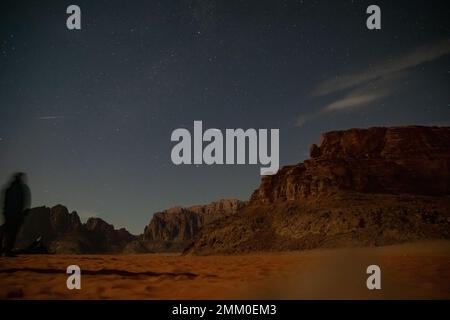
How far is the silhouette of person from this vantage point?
32.6 feet

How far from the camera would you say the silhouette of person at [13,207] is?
32.6ft

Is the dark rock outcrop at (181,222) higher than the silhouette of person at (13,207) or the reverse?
the reverse

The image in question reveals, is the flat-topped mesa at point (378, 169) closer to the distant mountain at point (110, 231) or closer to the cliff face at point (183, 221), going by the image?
the distant mountain at point (110, 231)

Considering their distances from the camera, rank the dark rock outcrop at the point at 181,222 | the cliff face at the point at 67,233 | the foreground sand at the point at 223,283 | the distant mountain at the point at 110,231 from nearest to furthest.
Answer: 1. the foreground sand at the point at 223,283
2. the cliff face at the point at 67,233
3. the distant mountain at the point at 110,231
4. the dark rock outcrop at the point at 181,222

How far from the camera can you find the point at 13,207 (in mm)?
9953

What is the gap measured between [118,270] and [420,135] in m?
57.0

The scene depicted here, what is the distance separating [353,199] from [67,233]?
261 feet

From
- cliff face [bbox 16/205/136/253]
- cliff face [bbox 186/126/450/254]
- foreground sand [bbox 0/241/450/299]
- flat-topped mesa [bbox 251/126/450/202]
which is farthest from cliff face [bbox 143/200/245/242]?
foreground sand [bbox 0/241/450/299]

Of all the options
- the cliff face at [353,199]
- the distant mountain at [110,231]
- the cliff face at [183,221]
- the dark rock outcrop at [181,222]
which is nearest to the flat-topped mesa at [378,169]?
the cliff face at [353,199]

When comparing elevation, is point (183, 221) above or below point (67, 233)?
above

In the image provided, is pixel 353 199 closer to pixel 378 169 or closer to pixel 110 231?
pixel 378 169

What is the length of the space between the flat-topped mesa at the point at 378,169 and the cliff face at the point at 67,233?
51045mm

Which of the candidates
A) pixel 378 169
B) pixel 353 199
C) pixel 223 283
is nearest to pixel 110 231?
pixel 378 169
